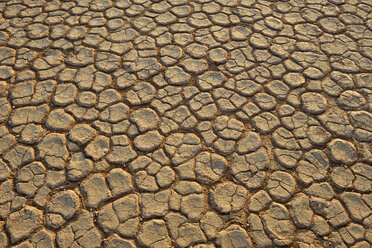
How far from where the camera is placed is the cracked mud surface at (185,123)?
2068mm

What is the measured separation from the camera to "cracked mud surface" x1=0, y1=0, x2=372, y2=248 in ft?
6.79

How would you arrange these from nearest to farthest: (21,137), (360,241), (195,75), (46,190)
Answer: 1. (360,241)
2. (46,190)
3. (21,137)
4. (195,75)

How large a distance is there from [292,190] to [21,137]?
5.69 ft

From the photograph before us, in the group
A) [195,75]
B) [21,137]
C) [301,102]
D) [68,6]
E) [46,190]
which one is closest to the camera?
[46,190]

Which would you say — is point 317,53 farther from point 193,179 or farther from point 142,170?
point 142,170

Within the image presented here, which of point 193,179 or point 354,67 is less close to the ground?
point 354,67

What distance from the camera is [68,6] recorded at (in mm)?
3371

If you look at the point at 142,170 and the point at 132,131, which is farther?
the point at 132,131

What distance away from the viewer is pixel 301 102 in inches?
103

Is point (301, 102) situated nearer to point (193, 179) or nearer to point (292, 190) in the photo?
point (292, 190)

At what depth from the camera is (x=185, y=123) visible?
2504mm

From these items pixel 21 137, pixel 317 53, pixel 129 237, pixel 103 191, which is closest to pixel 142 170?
pixel 103 191

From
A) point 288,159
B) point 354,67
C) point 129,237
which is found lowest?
point 129,237

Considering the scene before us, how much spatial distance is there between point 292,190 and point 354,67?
4.03ft
